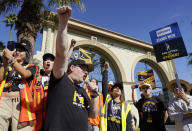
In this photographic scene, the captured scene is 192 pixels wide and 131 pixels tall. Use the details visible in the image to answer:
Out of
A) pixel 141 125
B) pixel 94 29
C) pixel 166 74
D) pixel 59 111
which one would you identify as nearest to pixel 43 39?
pixel 94 29

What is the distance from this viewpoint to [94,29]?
41.0 ft

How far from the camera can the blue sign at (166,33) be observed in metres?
4.56

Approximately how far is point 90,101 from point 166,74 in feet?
54.6

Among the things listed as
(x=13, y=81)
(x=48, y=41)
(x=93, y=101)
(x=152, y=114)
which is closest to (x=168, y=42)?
(x=152, y=114)

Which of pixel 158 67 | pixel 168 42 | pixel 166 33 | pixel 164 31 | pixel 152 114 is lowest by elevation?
pixel 152 114

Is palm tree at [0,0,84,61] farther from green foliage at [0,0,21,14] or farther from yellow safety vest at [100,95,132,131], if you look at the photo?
yellow safety vest at [100,95,132,131]

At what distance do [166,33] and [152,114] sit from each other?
296 cm

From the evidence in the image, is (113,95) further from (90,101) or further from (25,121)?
(25,121)

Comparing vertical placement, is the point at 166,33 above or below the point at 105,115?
above

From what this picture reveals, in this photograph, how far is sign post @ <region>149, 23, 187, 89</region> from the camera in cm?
436

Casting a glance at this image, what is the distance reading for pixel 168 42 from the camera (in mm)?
4559

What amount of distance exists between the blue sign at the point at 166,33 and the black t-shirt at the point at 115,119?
319 centimetres

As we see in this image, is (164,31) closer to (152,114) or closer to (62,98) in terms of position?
(152,114)

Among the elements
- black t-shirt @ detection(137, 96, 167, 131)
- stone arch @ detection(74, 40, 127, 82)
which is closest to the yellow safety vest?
black t-shirt @ detection(137, 96, 167, 131)
